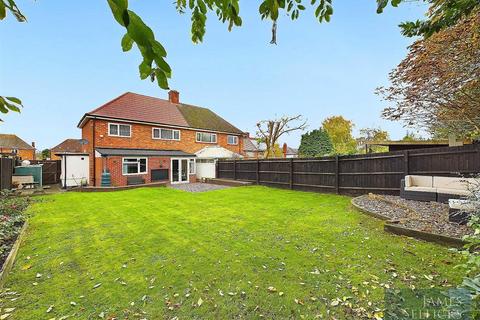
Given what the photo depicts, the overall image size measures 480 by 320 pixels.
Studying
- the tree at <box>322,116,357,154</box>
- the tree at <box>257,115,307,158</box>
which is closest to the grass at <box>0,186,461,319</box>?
the tree at <box>257,115,307,158</box>

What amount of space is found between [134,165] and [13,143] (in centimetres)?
4566

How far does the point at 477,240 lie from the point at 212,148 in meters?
20.5

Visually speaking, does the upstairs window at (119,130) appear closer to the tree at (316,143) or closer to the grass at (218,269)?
the grass at (218,269)

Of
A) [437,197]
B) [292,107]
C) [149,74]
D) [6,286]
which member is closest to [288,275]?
[149,74]

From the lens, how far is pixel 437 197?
7.16 meters

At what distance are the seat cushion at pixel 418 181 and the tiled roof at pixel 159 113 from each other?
58.2 ft

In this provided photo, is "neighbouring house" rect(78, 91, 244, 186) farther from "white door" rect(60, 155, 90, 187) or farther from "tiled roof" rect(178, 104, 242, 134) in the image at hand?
"white door" rect(60, 155, 90, 187)

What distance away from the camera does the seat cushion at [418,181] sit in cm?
820

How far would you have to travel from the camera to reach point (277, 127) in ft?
80.7

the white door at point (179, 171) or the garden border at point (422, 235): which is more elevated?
the white door at point (179, 171)

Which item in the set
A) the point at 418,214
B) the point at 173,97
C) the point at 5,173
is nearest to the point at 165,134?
the point at 173,97

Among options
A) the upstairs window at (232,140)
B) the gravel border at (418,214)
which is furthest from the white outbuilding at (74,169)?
the gravel border at (418,214)

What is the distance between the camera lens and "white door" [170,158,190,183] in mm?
18969

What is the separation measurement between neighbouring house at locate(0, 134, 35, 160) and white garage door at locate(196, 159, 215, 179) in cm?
4316
